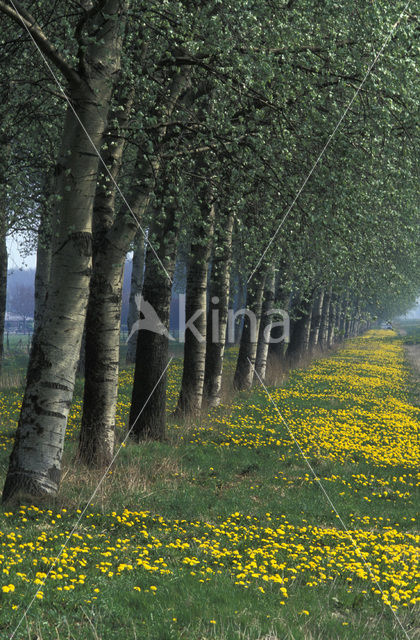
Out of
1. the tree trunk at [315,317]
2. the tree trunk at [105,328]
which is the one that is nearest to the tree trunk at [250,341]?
the tree trunk at [105,328]

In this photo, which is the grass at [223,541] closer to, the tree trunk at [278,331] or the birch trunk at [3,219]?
the birch trunk at [3,219]

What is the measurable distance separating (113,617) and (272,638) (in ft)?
4.75

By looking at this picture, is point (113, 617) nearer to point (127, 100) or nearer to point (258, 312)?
point (127, 100)

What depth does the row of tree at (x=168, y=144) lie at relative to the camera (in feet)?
27.3

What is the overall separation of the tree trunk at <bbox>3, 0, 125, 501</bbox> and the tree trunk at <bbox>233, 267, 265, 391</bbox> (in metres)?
13.6

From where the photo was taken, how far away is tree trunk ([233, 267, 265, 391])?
22.0 metres

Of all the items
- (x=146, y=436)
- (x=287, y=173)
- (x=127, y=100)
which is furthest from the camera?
(x=146, y=436)

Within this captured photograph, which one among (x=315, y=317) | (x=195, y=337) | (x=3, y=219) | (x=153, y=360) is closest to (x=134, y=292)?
(x=3, y=219)

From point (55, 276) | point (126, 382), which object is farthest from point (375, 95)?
point (126, 382)

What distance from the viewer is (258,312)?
22.6m

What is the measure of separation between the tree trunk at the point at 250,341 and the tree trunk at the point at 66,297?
1361cm

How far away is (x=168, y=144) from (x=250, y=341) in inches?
481

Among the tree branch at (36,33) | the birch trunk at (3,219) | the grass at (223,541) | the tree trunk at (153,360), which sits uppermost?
the tree branch at (36,33)

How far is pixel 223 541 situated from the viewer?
838 cm
